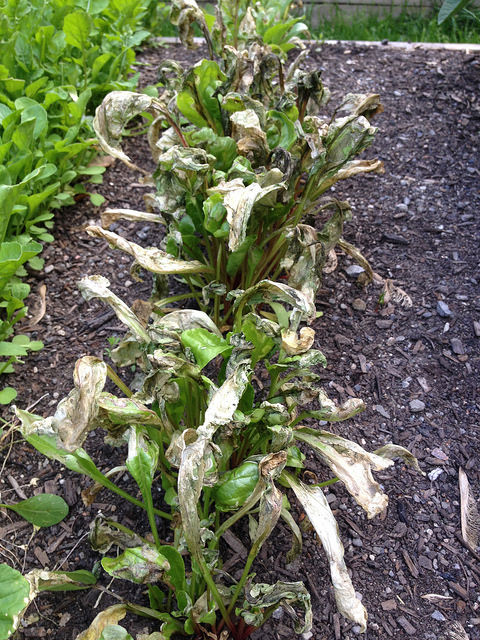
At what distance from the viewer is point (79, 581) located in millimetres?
1493

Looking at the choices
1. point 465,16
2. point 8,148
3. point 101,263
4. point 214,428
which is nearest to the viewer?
point 214,428

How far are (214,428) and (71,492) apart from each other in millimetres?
757

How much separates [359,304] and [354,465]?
38.4 inches

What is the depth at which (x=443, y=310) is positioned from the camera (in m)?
2.30

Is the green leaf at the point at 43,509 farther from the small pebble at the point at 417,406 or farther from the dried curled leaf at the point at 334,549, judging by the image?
the small pebble at the point at 417,406

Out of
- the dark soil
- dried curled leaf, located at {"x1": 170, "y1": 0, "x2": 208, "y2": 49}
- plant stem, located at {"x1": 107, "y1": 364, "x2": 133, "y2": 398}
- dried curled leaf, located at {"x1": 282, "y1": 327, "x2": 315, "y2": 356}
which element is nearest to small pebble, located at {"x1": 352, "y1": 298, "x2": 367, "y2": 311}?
the dark soil

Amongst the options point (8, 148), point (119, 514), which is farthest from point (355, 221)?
point (119, 514)

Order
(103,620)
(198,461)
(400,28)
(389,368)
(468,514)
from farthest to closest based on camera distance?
(400,28)
(389,368)
(468,514)
(103,620)
(198,461)

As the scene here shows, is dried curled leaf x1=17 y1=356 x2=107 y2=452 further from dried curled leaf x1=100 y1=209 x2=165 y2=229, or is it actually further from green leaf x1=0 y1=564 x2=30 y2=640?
dried curled leaf x1=100 y1=209 x2=165 y2=229

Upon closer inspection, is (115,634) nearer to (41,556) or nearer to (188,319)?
(41,556)

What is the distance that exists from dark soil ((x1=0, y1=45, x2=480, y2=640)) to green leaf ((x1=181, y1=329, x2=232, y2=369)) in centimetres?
58

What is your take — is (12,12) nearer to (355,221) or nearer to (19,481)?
(355,221)

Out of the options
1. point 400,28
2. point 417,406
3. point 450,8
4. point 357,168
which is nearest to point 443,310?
point 417,406

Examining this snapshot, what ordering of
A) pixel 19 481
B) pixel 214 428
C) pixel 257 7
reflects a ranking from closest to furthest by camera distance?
Answer: pixel 214 428
pixel 19 481
pixel 257 7
